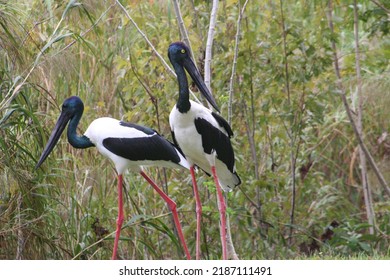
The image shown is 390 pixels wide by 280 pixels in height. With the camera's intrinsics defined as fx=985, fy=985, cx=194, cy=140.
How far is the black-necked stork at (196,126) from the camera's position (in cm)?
699

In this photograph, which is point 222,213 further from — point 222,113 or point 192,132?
point 222,113

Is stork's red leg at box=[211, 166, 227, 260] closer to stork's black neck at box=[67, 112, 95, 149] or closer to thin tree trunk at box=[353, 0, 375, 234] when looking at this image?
stork's black neck at box=[67, 112, 95, 149]

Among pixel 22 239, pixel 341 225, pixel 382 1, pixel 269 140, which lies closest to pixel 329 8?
pixel 382 1

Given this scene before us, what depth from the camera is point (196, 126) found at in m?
7.05

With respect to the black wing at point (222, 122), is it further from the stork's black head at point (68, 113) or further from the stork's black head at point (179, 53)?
the stork's black head at point (68, 113)

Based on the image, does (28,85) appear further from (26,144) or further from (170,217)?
(170,217)

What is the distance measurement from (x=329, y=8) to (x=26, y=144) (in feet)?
10.1

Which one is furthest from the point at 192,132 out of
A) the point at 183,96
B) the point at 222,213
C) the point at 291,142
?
the point at 291,142

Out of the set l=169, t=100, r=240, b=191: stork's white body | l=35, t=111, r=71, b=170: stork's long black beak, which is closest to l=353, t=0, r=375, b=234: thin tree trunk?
A: l=169, t=100, r=240, b=191: stork's white body

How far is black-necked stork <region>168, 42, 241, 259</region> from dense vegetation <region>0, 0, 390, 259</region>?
1.96 feet

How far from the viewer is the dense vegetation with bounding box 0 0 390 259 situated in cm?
767

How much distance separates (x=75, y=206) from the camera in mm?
7992

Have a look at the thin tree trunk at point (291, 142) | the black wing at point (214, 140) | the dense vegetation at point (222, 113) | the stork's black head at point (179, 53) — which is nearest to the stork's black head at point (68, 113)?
the dense vegetation at point (222, 113)

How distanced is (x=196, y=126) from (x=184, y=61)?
1.56 ft
